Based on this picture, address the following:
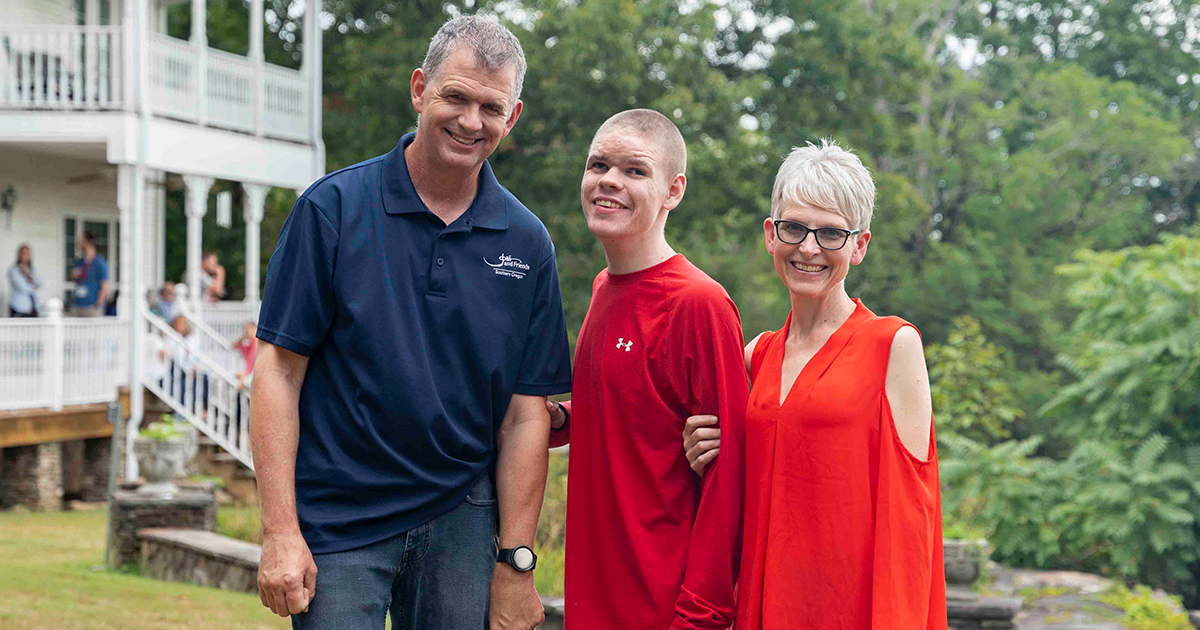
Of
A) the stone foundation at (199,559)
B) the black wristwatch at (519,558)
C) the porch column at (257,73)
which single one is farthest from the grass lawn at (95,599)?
the porch column at (257,73)

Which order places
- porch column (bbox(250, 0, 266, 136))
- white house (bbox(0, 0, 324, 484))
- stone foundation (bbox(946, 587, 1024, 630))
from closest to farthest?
stone foundation (bbox(946, 587, 1024, 630)) → white house (bbox(0, 0, 324, 484)) → porch column (bbox(250, 0, 266, 136))

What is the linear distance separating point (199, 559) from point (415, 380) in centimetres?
660

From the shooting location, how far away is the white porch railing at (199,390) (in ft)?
47.6

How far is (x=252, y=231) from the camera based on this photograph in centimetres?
1817

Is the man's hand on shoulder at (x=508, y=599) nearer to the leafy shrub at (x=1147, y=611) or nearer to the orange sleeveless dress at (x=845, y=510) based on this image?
the orange sleeveless dress at (x=845, y=510)

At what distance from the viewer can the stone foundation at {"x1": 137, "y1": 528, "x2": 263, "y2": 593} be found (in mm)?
8547

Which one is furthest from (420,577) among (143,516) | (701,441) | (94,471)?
(94,471)

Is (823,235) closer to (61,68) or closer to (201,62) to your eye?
(61,68)

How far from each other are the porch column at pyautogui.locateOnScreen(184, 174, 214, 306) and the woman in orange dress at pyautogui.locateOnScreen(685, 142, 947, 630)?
14.6 metres

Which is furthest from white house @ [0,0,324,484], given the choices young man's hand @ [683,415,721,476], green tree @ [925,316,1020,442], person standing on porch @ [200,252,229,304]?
young man's hand @ [683,415,721,476]

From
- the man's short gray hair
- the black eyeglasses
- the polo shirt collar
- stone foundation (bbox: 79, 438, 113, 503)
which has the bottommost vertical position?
stone foundation (bbox: 79, 438, 113, 503)

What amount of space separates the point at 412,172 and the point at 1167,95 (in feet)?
107

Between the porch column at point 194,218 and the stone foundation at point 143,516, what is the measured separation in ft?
23.8

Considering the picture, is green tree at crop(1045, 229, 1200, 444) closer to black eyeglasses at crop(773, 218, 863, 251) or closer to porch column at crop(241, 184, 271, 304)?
black eyeglasses at crop(773, 218, 863, 251)
